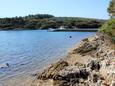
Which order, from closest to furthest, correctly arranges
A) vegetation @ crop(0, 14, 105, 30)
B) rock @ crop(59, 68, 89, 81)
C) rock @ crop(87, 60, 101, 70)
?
rock @ crop(87, 60, 101, 70) < rock @ crop(59, 68, 89, 81) < vegetation @ crop(0, 14, 105, 30)

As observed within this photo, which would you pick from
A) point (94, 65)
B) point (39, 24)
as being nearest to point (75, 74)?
point (94, 65)

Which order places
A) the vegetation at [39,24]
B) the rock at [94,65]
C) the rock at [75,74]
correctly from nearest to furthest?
the rock at [94,65] → the rock at [75,74] → the vegetation at [39,24]

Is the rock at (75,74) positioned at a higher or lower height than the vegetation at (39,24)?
higher

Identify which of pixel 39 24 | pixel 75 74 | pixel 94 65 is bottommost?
pixel 39 24

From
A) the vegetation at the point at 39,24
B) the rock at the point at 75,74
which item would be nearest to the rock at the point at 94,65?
the rock at the point at 75,74

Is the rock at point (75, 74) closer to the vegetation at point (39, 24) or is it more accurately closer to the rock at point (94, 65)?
the rock at point (94, 65)

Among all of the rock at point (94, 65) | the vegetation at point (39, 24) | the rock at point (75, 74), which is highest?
the rock at point (94, 65)

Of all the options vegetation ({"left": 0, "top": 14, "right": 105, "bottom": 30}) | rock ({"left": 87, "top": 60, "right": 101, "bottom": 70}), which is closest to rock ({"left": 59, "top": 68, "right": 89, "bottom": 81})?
rock ({"left": 87, "top": 60, "right": 101, "bottom": 70})

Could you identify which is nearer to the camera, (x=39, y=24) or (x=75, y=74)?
(x=75, y=74)

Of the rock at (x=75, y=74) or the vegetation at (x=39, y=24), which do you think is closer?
the rock at (x=75, y=74)

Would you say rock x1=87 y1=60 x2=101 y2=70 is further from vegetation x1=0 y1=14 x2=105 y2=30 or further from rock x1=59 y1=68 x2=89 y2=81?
vegetation x1=0 y1=14 x2=105 y2=30

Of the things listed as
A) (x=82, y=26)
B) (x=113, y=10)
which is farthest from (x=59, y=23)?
(x=113, y=10)

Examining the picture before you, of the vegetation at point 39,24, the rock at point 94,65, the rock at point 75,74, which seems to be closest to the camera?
the rock at point 94,65

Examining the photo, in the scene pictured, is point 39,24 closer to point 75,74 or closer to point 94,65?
point 75,74
